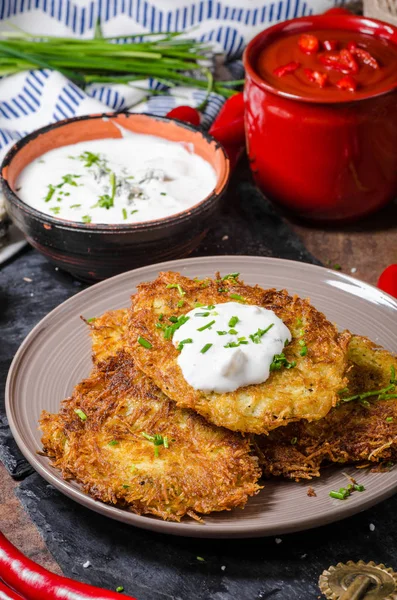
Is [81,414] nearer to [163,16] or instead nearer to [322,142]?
[322,142]

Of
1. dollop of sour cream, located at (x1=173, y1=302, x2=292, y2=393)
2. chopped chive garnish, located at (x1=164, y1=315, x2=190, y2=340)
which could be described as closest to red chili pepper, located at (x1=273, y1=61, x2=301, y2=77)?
dollop of sour cream, located at (x1=173, y1=302, x2=292, y2=393)

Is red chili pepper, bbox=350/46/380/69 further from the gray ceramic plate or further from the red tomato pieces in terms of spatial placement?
the gray ceramic plate

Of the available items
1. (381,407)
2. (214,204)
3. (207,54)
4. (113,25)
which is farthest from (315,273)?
(113,25)

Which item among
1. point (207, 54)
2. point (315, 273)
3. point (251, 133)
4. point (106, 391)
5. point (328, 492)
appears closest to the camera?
point (328, 492)

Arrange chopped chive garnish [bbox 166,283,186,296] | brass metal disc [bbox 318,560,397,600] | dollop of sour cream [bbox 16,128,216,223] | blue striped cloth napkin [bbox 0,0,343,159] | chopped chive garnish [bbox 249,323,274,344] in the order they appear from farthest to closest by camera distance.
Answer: blue striped cloth napkin [bbox 0,0,343,159] → dollop of sour cream [bbox 16,128,216,223] → chopped chive garnish [bbox 166,283,186,296] → chopped chive garnish [bbox 249,323,274,344] → brass metal disc [bbox 318,560,397,600]

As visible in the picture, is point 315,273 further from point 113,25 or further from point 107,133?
point 113,25

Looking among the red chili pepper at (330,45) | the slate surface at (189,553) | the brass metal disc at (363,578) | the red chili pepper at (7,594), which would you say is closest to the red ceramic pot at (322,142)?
the red chili pepper at (330,45)
